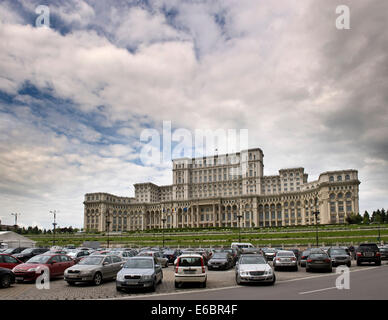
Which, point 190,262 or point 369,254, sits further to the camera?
point 369,254

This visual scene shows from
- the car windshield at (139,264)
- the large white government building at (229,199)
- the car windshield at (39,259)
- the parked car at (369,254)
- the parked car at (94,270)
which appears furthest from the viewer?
the large white government building at (229,199)

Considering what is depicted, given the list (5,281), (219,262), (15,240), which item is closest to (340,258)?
(219,262)

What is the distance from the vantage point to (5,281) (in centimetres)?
1672

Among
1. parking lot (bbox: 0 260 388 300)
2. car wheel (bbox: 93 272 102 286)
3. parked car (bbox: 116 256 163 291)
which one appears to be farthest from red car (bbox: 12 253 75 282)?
parked car (bbox: 116 256 163 291)

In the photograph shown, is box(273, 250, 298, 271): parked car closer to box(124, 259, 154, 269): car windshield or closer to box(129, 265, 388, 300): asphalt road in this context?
box(129, 265, 388, 300): asphalt road

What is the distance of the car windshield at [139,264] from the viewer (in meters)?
16.9

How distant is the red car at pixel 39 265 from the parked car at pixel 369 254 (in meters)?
23.7

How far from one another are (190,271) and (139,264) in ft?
8.99

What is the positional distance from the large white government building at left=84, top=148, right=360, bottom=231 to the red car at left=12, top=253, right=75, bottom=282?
105 metres

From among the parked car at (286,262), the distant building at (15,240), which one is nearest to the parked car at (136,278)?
the parked car at (286,262)

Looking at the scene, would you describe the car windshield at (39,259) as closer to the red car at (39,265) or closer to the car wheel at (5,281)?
the red car at (39,265)

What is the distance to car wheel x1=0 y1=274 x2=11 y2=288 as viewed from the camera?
54.4ft

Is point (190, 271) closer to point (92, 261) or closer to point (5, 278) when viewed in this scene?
point (92, 261)
